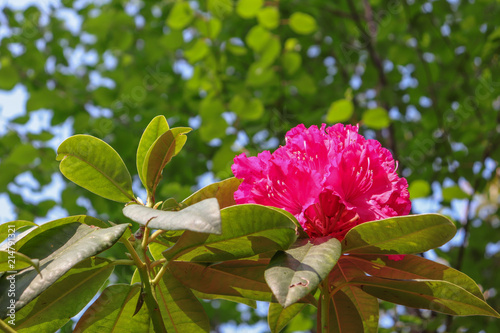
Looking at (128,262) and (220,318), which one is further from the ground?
(128,262)

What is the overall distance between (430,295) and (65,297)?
1.45 feet

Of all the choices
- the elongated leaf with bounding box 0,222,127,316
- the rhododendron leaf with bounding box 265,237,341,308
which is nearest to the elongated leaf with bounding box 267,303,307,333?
the rhododendron leaf with bounding box 265,237,341,308

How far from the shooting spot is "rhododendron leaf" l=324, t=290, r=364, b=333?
0.63 meters

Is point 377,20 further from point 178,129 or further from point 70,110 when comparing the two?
point 178,129

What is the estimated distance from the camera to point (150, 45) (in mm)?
2830

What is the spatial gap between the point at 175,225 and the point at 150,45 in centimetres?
256

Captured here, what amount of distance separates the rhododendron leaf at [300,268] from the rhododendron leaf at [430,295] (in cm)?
11

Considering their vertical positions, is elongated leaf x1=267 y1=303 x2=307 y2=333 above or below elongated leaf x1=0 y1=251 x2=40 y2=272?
below

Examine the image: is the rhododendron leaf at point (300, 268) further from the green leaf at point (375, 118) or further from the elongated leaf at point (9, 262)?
the green leaf at point (375, 118)

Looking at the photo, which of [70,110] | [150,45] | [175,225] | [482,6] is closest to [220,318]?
[70,110]

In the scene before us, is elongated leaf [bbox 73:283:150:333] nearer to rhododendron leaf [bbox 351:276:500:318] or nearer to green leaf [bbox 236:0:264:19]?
rhododendron leaf [bbox 351:276:500:318]

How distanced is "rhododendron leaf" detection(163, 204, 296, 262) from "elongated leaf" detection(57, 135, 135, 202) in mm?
136

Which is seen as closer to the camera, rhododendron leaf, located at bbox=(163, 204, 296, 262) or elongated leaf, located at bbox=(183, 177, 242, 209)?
rhododendron leaf, located at bbox=(163, 204, 296, 262)

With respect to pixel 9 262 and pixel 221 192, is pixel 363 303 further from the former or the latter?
pixel 9 262
